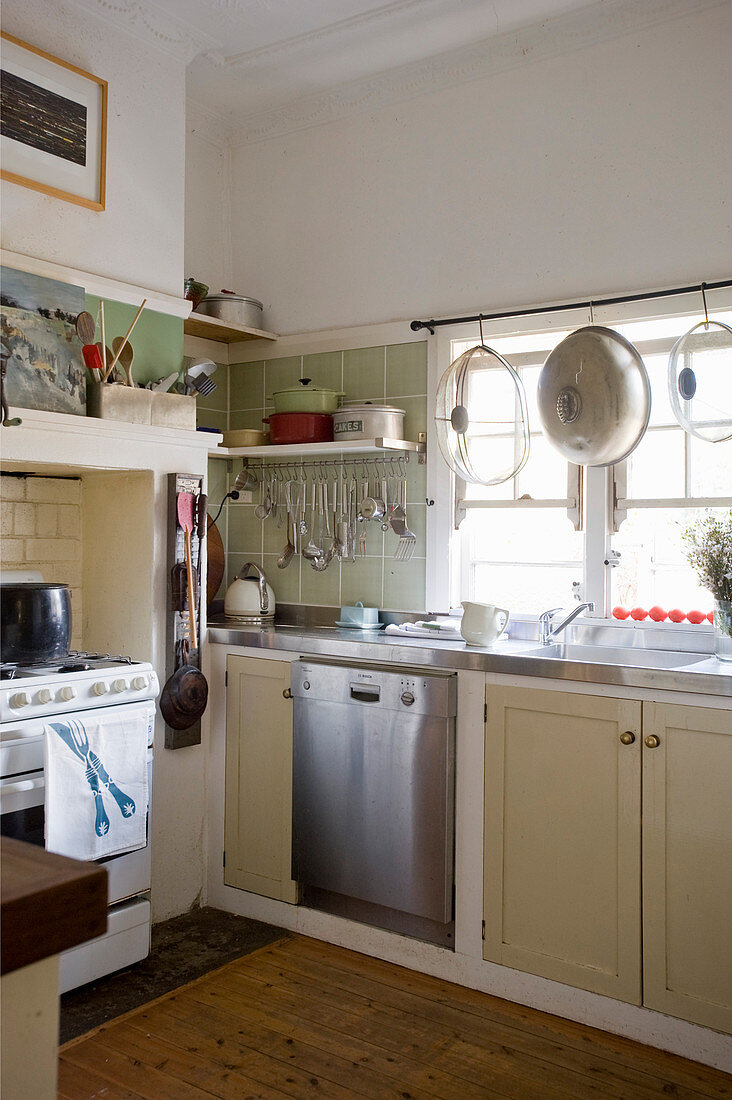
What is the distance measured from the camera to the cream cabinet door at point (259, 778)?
10.0ft

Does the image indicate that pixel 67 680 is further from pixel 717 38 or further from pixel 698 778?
pixel 717 38

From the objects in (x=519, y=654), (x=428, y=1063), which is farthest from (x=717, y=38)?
(x=428, y=1063)

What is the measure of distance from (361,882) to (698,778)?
1102mm

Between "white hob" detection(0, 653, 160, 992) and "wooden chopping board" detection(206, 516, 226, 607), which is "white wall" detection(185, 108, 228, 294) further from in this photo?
"white hob" detection(0, 653, 160, 992)

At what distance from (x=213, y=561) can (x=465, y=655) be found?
148cm

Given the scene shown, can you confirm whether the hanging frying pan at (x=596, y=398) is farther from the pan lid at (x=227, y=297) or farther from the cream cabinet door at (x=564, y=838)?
the pan lid at (x=227, y=297)

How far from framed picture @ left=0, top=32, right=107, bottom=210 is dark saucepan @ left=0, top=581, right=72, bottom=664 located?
1.19m

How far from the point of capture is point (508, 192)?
319 centimetres

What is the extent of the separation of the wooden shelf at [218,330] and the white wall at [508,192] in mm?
135

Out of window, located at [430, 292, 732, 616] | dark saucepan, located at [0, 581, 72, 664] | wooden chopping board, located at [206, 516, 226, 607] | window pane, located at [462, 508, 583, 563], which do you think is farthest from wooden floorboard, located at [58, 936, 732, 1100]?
wooden chopping board, located at [206, 516, 226, 607]

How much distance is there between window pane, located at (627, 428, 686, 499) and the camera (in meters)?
2.92

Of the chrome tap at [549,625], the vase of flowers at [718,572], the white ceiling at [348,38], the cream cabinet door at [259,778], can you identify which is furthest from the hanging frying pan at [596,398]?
the cream cabinet door at [259,778]

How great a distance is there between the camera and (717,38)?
277 centimetres

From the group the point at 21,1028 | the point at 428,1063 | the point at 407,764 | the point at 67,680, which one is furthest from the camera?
the point at 407,764
